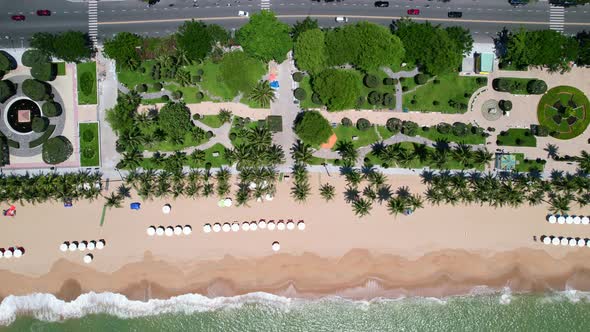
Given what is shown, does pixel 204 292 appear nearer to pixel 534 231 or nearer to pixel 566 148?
pixel 534 231

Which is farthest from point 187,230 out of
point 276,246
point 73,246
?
point 73,246

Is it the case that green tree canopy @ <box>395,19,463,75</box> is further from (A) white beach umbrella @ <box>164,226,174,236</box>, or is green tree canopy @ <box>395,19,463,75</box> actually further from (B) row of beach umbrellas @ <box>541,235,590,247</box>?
(A) white beach umbrella @ <box>164,226,174,236</box>

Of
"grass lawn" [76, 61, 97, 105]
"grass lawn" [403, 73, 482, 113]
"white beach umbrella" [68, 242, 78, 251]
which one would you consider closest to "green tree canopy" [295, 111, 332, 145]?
"grass lawn" [403, 73, 482, 113]

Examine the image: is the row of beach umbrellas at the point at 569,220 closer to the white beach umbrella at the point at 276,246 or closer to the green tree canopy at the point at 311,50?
the white beach umbrella at the point at 276,246

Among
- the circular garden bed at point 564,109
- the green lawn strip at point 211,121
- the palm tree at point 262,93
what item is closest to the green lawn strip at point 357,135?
the palm tree at point 262,93

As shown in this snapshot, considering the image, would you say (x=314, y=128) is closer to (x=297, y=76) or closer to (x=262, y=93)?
(x=297, y=76)
